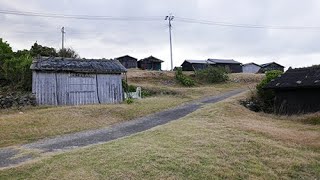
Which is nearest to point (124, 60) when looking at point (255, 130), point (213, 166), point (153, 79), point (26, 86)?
point (153, 79)

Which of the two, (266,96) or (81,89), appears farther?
(266,96)

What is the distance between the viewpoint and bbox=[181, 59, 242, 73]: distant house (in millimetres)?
61216

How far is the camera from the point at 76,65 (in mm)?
25391

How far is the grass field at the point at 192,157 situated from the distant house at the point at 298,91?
8.44 meters

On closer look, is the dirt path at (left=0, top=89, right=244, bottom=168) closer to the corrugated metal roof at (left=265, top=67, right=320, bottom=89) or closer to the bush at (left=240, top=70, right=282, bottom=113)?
the bush at (left=240, top=70, right=282, bottom=113)

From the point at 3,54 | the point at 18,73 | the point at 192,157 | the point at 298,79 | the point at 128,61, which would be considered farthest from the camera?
the point at 128,61

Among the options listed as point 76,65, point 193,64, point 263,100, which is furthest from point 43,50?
point 193,64

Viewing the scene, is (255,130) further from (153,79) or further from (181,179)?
(153,79)

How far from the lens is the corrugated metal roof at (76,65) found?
78.6 feet

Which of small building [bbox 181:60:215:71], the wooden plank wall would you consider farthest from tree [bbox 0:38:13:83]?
small building [bbox 181:60:215:71]

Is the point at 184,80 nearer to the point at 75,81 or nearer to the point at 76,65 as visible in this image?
the point at 76,65

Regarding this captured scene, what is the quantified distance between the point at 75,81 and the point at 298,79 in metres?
15.4

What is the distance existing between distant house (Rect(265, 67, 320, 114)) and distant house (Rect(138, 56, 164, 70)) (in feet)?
122

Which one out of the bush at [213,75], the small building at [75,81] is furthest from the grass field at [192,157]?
the bush at [213,75]
